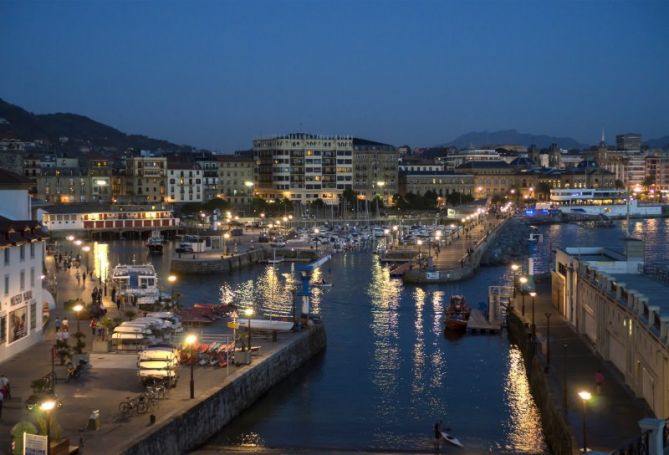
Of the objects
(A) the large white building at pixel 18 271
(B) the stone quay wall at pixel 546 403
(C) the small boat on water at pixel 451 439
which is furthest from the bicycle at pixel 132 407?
(B) the stone quay wall at pixel 546 403

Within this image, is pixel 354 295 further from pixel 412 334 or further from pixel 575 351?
pixel 575 351

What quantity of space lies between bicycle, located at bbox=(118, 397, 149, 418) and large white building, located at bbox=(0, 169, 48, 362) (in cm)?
469

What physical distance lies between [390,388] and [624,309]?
572 cm

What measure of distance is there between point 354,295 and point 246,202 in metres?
61.9

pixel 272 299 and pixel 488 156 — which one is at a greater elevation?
pixel 488 156

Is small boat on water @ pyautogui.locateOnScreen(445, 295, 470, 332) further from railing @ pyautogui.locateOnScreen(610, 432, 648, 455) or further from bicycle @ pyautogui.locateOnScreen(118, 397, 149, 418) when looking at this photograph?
railing @ pyautogui.locateOnScreen(610, 432, 648, 455)

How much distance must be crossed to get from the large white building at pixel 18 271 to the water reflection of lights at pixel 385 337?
25.0 ft

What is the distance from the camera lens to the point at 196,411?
1529 cm

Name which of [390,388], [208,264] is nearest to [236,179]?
[208,264]

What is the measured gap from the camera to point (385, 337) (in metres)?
27.0

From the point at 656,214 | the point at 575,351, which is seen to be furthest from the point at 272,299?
the point at 656,214

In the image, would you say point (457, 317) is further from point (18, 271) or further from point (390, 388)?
point (18, 271)

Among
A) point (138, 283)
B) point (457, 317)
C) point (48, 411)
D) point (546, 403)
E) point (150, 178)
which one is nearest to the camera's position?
point (48, 411)

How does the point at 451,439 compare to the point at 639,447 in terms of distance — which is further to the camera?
the point at 451,439
